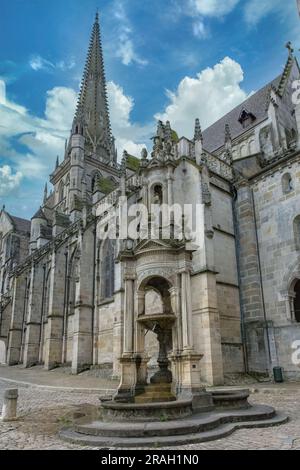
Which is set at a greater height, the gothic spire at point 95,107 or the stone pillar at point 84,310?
the gothic spire at point 95,107

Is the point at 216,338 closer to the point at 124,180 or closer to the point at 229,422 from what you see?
the point at 229,422

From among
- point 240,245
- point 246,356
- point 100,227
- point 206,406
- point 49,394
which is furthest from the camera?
point 100,227

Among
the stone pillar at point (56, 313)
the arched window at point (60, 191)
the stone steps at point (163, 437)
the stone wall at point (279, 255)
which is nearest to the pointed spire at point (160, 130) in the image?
the stone wall at point (279, 255)

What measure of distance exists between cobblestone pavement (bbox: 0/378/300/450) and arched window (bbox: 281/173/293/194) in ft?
28.1

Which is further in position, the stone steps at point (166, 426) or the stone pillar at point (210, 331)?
the stone pillar at point (210, 331)

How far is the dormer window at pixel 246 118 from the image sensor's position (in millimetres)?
24591

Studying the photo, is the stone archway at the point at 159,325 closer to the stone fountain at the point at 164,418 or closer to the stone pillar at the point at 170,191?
the stone fountain at the point at 164,418

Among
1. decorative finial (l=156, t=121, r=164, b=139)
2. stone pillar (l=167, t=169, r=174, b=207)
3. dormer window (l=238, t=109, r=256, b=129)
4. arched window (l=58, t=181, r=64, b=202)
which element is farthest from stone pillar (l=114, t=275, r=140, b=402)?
arched window (l=58, t=181, r=64, b=202)

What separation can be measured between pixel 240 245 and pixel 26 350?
20.4 m

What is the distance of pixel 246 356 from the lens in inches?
615

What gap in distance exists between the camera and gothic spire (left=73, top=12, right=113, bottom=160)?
159ft

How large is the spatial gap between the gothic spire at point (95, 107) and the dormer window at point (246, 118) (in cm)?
2557

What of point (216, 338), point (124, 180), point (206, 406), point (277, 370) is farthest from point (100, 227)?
point (206, 406)

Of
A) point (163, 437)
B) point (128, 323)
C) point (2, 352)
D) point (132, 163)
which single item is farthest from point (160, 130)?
point (2, 352)
